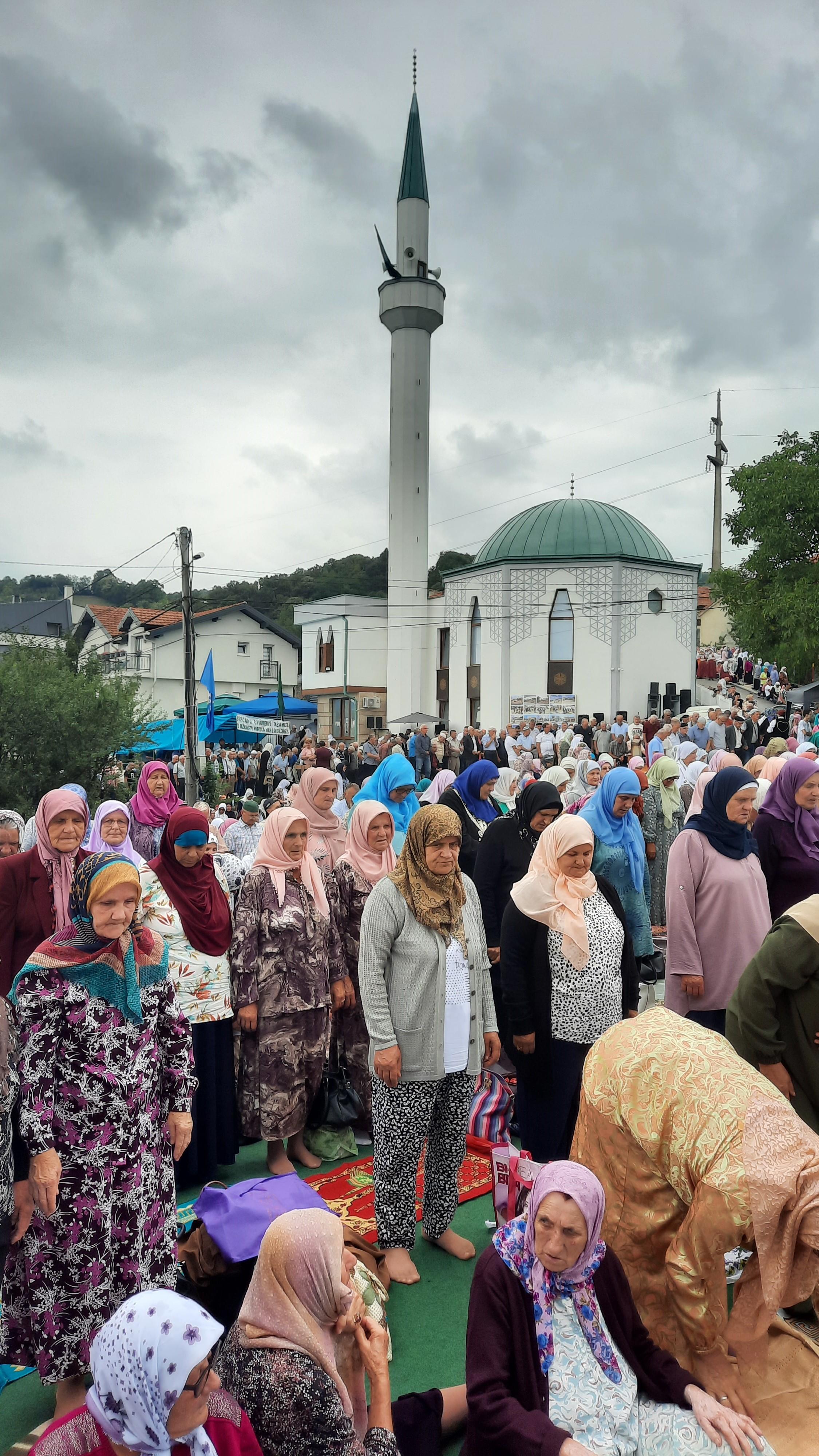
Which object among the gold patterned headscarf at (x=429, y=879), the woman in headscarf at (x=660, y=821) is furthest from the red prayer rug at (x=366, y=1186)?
the woman in headscarf at (x=660, y=821)

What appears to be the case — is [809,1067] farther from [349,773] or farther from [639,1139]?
[349,773]

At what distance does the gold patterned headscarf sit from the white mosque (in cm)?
2556

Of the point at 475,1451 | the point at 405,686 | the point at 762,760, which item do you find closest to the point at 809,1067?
the point at 475,1451

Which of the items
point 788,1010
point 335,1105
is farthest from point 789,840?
point 335,1105

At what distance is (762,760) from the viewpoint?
6.97m

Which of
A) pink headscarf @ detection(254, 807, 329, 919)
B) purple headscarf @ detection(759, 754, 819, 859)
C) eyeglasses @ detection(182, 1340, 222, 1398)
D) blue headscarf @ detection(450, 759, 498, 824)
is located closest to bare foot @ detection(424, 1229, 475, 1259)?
pink headscarf @ detection(254, 807, 329, 919)

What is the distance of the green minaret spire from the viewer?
3172 cm

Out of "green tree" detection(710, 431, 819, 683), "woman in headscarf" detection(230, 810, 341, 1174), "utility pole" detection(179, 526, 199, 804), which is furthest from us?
"green tree" detection(710, 431, 819, 683)

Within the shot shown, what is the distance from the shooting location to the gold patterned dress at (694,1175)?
2.12 metres

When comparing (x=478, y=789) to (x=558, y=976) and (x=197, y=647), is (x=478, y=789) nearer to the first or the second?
(x=558, y=976)

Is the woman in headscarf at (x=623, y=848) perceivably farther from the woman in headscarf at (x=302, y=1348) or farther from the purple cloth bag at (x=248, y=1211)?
the woman in headscarf at (x=302, y=1348)

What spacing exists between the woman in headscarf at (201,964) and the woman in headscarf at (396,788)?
6.30 feet

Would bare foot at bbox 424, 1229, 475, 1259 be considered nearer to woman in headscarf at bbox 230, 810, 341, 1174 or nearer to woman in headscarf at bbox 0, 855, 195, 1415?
woman in headscarf at bbox 230, 810, 341, 1174

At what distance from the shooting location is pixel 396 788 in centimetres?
579
